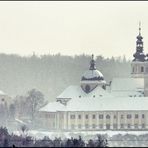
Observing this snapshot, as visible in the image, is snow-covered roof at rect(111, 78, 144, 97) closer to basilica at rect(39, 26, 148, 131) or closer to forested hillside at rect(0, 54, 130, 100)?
basilica at rect(39, 26, 148, 131)

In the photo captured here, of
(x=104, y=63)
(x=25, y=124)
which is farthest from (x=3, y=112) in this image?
(x=104, y=63)

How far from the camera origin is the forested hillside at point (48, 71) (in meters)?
177

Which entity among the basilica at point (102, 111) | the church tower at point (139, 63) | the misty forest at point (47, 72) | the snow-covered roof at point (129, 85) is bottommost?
the basilica at point (102, 111)

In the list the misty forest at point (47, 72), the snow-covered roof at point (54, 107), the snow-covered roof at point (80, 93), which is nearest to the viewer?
the snow-covered roof at point (54, 107)

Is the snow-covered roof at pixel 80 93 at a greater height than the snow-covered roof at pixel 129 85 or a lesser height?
lesser

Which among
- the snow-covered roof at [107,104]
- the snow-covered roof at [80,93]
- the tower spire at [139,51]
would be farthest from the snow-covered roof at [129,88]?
the snow-covered roof at [107,104]

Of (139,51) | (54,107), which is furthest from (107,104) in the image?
(139,51)

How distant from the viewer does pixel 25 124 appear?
5138 inches

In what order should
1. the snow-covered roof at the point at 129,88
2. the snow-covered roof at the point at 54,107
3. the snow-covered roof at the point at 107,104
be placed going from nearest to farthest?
the snow-covered roof at the point at 107,104
the snow-covered roof at the point at 54,107
the snow-covered roof at the point at 129,88

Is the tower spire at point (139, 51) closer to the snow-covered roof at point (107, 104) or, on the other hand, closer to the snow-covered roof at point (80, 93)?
the snow-covered roof at point (80, 93)

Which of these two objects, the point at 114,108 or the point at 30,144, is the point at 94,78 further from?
the point at 30,144

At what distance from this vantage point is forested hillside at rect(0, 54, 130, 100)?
580 feet

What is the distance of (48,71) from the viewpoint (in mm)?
188750

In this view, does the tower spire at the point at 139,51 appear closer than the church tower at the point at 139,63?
No
